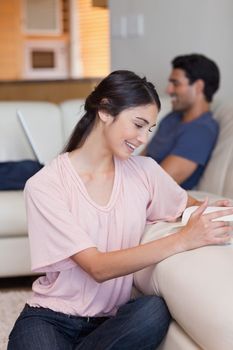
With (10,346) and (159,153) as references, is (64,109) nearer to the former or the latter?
(159,153)

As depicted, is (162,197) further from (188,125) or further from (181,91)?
(181,91)

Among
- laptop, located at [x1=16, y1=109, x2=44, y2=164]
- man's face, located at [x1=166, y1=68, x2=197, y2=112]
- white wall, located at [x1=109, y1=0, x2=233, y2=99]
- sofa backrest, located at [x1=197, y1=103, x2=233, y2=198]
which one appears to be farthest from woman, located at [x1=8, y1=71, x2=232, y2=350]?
white wall, located at [x1=109, y1=0, x2=233, y2=99]

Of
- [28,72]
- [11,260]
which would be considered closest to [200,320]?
[11,260]

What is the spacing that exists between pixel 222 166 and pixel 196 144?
0.17m

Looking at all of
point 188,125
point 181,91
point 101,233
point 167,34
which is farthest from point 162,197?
point 167,34

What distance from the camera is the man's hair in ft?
10.1

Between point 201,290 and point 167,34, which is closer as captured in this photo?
point 201,290

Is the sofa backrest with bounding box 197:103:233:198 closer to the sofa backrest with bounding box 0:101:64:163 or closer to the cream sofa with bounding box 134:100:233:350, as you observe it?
the sofa backrest with bounding box 0:101:64:163

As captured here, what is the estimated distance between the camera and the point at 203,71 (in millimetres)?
3078

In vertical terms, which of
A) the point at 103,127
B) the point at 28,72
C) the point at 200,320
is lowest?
the point at 28,72

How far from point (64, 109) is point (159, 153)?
0.65 meters

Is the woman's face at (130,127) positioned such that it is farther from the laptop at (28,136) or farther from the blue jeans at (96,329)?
the laptop at (28,136)

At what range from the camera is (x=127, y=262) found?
1.47 meters

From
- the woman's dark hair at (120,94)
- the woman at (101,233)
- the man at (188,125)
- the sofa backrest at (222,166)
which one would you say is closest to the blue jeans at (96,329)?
the woman at (101,233)
